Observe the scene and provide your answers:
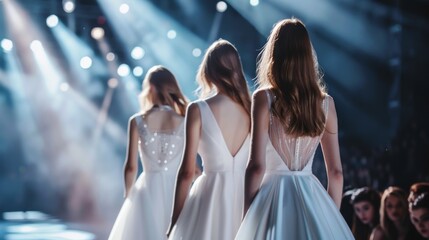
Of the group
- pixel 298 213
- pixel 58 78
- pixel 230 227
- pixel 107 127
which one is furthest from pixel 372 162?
pixel 107 127

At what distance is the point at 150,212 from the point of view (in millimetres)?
5426

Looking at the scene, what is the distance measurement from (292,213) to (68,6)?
31.5ft

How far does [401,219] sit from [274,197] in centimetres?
226

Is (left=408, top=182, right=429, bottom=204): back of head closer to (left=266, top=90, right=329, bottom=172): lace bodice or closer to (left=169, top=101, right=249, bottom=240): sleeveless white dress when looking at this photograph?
(left=169, top=101, right=249, bottom=240): sleeveless white dress

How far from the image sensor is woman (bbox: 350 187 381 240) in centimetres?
544

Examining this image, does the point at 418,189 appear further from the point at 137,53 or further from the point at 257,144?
the point at 137,53

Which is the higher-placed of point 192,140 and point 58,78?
point 58,78

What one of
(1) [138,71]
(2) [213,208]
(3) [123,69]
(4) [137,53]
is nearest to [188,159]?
(2) [213,208]

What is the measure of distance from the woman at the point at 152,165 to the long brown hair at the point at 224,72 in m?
1.29

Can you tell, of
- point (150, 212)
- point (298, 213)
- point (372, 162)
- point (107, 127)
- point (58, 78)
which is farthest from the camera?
point (107, 127)

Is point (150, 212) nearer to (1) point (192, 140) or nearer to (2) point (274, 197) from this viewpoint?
(1) point (192, 140)

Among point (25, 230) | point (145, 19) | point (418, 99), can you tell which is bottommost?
point (25, 230)

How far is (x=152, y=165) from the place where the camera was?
5.45 metres

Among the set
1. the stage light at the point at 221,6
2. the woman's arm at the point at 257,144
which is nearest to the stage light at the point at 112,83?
the stage light at the point at 221,6
